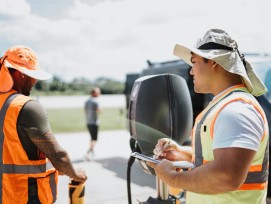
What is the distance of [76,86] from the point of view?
5559 cm

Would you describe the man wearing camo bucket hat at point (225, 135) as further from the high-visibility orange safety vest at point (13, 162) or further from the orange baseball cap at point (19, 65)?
the orange baseball cap at point (19, 65)

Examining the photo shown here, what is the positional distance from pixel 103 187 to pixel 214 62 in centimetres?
486

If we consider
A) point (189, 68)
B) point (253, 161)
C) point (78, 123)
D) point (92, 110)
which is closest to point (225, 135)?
point (253, 161)

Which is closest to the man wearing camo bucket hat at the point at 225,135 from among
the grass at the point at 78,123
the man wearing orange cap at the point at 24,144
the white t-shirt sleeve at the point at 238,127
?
the white t-shirt sleeve at the point at 238,127

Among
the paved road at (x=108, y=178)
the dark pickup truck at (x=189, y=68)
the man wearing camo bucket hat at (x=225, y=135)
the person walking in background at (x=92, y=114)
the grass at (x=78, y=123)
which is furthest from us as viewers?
the grass at (x=78, y=123)

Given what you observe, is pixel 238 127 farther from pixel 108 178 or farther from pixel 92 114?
pixel 92 114

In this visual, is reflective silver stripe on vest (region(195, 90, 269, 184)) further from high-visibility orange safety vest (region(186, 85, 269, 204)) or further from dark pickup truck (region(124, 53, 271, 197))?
dark pickup truck (region(124, 53, 271, 197))

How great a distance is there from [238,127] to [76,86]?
181 feet

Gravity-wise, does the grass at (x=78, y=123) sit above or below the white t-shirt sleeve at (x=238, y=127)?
below

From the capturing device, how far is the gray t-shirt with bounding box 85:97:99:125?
8711mm

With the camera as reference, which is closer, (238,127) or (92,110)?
(238,127)

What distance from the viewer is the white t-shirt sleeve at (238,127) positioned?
1228 millimetres

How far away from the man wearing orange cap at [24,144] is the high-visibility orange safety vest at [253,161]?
1022mm

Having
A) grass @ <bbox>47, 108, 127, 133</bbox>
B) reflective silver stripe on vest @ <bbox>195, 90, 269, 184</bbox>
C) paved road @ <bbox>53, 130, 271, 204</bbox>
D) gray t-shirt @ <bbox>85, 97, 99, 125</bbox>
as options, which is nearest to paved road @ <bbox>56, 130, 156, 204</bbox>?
paved road @ <bbox>53, 130, 271, 204</bbox>
